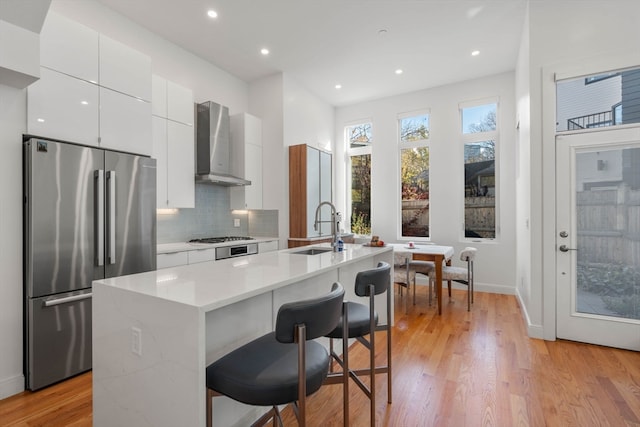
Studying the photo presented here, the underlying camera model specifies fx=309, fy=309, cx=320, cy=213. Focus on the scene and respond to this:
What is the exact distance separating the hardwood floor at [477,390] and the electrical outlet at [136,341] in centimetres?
101

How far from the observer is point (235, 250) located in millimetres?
3865

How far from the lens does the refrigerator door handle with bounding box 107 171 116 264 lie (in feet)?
8.47

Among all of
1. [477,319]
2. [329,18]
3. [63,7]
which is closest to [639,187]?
[477,319]

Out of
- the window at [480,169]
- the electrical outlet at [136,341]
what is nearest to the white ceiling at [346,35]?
the window at [480,169]

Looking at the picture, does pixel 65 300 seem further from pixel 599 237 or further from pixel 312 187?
pixel 599 237

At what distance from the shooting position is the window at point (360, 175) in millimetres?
6109

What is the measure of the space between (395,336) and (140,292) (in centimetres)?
258

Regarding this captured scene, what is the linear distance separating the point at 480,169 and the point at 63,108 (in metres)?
5.31

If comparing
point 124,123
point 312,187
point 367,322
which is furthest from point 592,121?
point 124,123

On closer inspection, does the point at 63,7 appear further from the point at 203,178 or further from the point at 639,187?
the point at 639,187

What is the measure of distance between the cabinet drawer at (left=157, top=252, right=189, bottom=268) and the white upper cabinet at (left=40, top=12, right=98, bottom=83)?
1669 millimetres

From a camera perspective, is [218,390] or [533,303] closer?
[218,390]

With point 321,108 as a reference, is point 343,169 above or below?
below

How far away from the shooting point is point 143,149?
2.97 meters
